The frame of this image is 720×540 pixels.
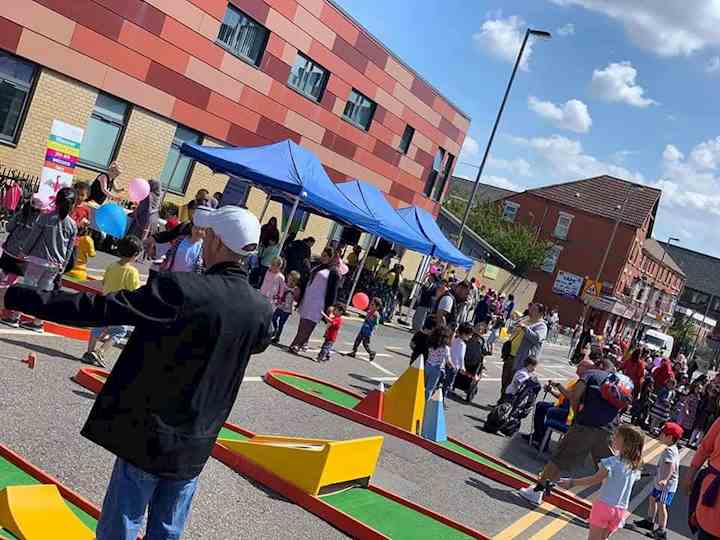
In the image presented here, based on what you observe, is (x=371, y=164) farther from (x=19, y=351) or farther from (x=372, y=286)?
(x=19, y=351)

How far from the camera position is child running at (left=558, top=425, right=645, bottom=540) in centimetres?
740

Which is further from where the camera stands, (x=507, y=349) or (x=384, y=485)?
(x=507, y=349)

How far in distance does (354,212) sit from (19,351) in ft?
36.7

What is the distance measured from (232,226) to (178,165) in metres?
20.5

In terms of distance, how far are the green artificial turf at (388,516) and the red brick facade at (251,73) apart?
1420cm

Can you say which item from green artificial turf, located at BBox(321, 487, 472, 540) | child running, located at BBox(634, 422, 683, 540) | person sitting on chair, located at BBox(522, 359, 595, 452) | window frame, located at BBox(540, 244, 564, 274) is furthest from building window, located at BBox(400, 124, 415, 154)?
window frame, located at BBox(540, 244, 564, 274)

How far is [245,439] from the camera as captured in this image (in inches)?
304

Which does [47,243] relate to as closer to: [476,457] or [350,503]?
[350,503]

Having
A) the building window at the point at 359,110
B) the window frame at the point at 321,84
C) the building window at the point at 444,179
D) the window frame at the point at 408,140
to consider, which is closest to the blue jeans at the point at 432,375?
the window frame at the point at 321,84

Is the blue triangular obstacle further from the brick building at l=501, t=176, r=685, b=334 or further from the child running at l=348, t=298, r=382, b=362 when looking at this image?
the brick building at l=501, t=176, r=685, b=334

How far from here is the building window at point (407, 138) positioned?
110 feet

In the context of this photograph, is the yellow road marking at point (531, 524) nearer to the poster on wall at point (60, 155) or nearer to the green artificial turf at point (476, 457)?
the green artificial turf at point (476, 457)

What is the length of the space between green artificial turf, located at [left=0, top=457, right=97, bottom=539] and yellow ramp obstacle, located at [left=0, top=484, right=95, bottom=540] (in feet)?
1.22

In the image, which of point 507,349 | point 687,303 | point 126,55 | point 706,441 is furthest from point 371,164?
point 687,303
